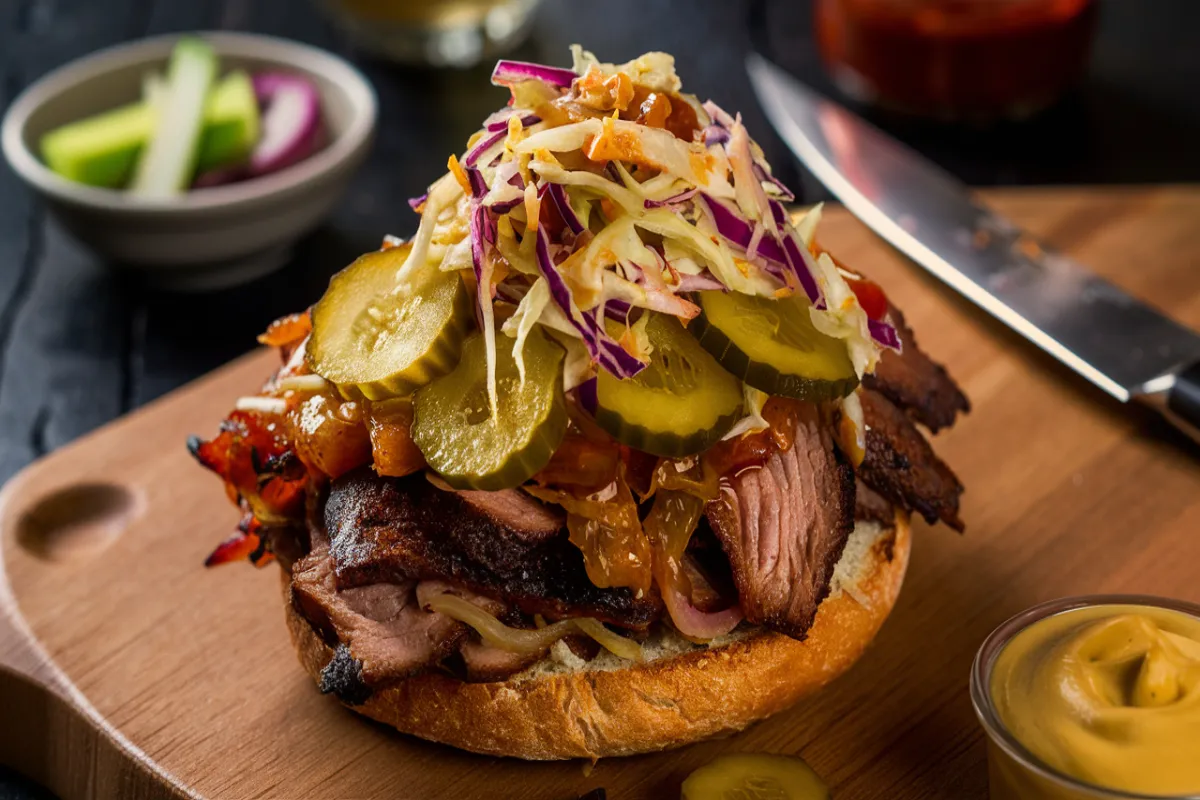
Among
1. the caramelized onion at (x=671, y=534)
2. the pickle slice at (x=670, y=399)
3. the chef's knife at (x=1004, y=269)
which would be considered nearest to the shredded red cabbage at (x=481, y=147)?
the pickle slice at (x=670, y=399)

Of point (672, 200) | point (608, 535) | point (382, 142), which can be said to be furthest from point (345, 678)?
point (382, 142)

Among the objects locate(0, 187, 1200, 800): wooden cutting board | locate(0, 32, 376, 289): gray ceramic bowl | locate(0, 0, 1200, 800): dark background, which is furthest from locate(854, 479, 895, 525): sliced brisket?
locate(0, 32, 376, 289): gray ceramic bowl

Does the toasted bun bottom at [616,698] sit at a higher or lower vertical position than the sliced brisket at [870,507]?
lower

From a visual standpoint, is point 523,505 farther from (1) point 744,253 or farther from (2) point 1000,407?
(2) point 1000,407

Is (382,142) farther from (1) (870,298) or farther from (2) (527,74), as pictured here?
(1) (870,298)

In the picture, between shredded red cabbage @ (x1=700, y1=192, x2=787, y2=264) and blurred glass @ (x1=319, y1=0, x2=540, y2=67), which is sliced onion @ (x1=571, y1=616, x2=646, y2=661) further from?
blurred glass @ (x1=319, y1=0, x2=540, y2=67)

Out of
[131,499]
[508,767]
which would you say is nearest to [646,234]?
[508,767]

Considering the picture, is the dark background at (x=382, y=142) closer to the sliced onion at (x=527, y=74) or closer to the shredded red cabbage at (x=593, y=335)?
the shredded red cabbage at (x=593, y=335)
